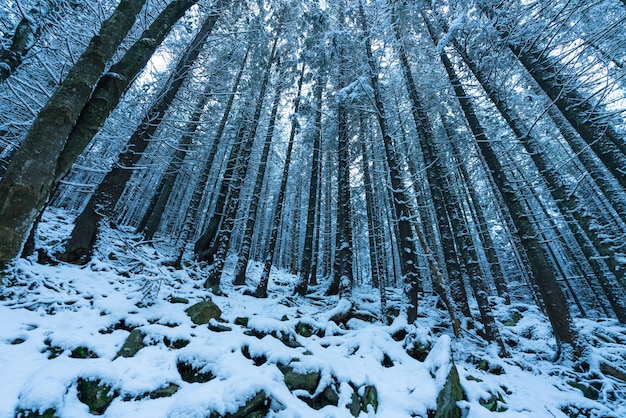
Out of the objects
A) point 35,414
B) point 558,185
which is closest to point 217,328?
point 35,414

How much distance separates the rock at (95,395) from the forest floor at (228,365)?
0.4 inches

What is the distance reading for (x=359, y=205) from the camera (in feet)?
65.1

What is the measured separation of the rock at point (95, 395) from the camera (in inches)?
113

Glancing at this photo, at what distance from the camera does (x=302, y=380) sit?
12.7 ft

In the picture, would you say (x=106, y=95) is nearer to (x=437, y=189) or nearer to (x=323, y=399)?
(x=323, y=399)

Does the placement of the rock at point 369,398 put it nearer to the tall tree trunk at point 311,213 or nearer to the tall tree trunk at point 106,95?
the tall tree trunk at point 106,95

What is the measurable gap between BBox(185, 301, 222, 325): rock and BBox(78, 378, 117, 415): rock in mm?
2014

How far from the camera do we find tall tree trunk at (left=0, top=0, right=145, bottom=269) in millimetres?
1516

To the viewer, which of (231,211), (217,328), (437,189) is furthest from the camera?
(231,211)

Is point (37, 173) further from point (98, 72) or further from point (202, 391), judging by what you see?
point (202, 391)

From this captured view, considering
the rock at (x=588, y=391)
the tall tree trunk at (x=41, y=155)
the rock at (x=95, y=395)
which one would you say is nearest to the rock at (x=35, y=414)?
the rock at (x=95, y=395)

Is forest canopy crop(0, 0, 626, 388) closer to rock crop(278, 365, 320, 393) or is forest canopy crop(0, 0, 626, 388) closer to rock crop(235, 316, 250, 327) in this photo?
rock crop(235, 316, 250, 327)

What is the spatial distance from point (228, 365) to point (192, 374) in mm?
510

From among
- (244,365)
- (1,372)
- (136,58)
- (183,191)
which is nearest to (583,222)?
(244,365)
